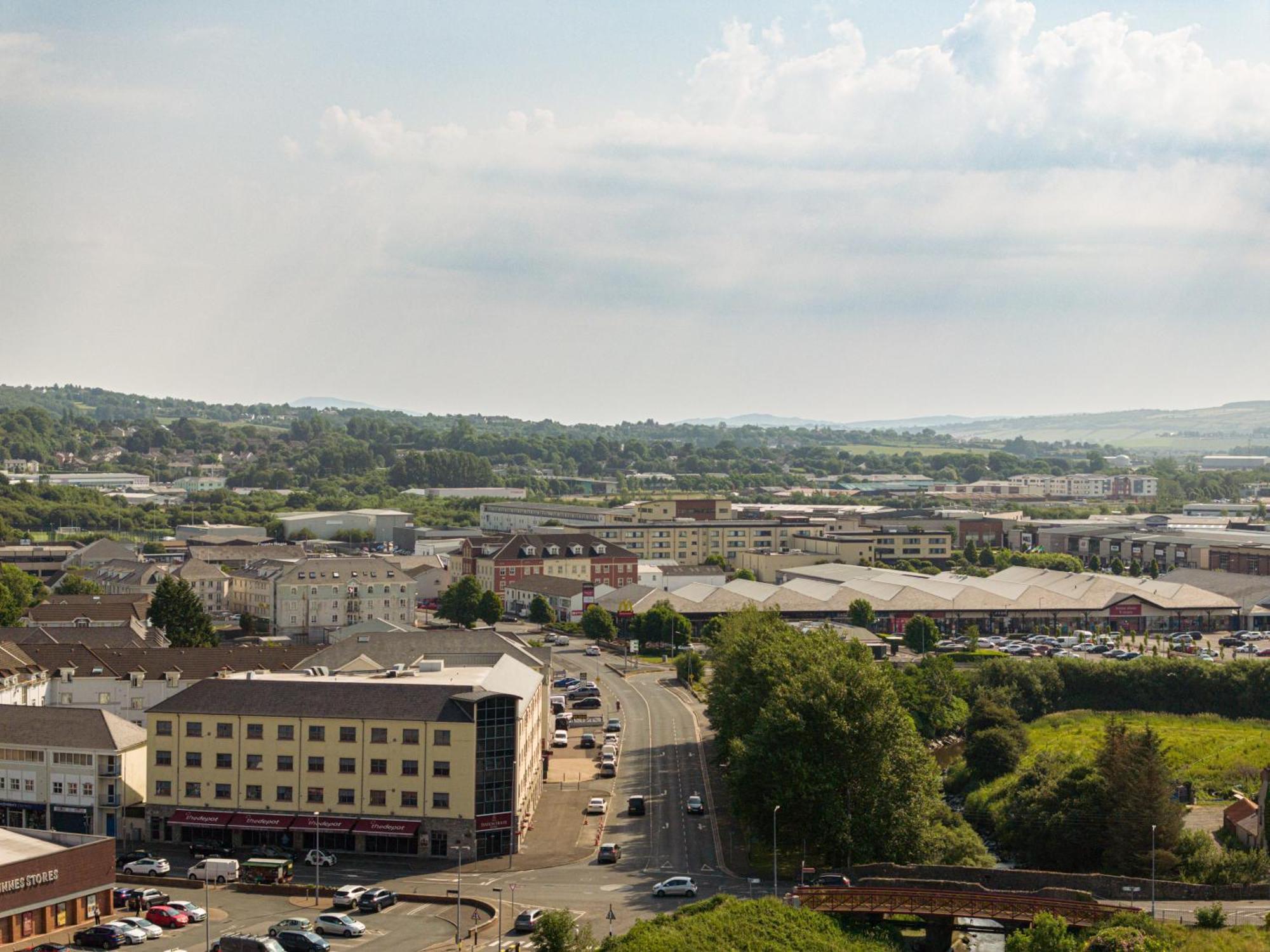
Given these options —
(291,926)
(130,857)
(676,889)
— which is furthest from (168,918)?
(676,889)

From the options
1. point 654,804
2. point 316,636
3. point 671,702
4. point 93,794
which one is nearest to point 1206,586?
point 671,702

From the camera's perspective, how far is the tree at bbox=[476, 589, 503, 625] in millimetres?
72875

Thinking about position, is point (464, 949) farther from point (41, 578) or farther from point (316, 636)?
point (41, 578)

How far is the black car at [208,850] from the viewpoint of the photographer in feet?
110

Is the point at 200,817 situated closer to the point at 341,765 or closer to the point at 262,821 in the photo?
the point at 262,821

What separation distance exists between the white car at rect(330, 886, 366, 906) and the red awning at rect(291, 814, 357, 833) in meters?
4.21

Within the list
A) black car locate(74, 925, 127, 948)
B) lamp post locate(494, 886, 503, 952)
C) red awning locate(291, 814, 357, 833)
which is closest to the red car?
black car locate(74, 925, 127, 948)

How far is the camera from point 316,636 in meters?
69.8

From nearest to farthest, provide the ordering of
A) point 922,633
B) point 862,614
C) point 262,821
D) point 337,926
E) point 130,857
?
point 337,926, point 130,857, point 262,821, point 922,633, point 862,614

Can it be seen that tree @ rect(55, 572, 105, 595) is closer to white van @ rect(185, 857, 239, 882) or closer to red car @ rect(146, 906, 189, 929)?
white van @ rect(185, 857, 239, 882)

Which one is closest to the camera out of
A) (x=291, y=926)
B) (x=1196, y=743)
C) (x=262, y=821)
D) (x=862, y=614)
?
(x=291, y=926)

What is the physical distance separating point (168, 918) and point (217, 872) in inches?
133

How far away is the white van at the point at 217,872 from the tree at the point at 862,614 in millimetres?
43318

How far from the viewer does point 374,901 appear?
29.2m
